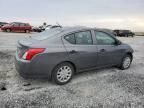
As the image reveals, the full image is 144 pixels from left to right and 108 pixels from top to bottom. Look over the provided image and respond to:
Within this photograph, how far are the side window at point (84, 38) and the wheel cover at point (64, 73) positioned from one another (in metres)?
0.80

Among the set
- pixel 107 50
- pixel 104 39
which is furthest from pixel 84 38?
pixel 107 50

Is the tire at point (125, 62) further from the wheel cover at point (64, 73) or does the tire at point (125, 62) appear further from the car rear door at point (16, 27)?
the car rear door at point (16, 27)

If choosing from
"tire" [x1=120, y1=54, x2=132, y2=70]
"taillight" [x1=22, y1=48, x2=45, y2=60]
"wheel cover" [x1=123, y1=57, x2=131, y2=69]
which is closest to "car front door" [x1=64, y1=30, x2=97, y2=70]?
"taillight" [x1=22, y1=48, x2=45, y2=60]

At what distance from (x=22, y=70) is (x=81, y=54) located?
161 centimetres

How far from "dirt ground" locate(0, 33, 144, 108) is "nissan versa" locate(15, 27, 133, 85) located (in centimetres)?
36

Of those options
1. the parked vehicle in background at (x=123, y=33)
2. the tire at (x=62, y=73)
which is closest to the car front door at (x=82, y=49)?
the tire at (x=62, y=73)

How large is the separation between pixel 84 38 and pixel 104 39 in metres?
0.82

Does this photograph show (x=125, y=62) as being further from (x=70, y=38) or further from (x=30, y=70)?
(x=30, y=70)

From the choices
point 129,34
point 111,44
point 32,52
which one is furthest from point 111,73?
point 129,34

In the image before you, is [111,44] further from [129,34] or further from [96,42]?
[129,34]

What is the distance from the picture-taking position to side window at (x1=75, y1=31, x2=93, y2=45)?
15.3ft

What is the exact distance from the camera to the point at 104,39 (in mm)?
5305

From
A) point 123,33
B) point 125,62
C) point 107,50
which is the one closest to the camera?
point 107,50

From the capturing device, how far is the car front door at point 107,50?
5.13 m
